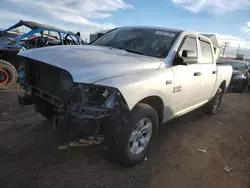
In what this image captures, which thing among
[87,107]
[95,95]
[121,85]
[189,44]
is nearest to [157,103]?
[121,85]

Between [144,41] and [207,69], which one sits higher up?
[144,41]

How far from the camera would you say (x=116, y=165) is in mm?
3211

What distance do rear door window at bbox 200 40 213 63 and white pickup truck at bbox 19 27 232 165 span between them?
312 mm

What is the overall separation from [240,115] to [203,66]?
3031mm

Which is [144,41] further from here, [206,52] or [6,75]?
[6,75]

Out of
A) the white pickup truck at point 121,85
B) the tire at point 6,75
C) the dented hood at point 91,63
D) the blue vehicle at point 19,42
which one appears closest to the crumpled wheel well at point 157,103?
the white pickup truck at point 121,85

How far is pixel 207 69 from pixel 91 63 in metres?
2.89

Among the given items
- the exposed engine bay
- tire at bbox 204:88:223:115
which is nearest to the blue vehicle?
the exposed engine bay

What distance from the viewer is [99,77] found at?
8.26 feet

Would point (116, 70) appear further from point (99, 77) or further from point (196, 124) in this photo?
point (196, 124)

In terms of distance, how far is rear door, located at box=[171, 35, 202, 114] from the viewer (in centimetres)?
366

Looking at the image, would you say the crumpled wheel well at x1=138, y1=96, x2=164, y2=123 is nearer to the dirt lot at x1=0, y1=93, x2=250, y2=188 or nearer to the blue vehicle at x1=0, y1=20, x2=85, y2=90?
the dirt lot at x1=0, y1=93, x2=250, y2=188

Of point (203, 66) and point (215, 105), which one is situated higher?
point (203, 66)

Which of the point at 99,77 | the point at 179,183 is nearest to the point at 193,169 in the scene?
the point at 179,183
